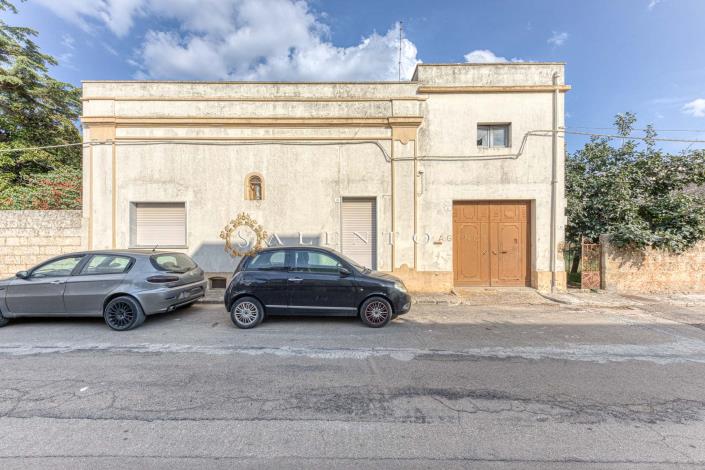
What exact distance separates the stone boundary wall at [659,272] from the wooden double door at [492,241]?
2329 mm

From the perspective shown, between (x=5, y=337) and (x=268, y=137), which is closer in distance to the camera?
(x=5, y=337)

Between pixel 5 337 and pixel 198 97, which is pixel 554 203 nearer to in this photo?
pixel 198 97

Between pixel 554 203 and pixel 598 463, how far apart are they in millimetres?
8562

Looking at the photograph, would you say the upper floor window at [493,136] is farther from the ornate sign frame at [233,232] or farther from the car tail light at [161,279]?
the car tail light at [161,279]

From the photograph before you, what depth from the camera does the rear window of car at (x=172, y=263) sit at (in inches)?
244

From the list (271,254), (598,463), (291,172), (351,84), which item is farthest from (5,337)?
(351,84)

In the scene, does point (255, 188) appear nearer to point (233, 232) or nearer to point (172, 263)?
point (233, 232)

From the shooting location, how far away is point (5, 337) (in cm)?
539

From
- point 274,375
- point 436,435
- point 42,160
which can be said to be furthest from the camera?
point 42,160

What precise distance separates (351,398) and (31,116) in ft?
64.8

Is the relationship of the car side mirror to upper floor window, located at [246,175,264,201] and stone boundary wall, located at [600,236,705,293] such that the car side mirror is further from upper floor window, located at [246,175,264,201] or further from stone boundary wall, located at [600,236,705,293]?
stone boundary wall, located at [600,236,705,293]

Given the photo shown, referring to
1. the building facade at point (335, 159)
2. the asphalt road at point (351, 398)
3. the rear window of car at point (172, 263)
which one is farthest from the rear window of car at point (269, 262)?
the building facade at point (335, 159)

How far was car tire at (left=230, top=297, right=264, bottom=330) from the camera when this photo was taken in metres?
5.93

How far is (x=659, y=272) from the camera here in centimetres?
923
